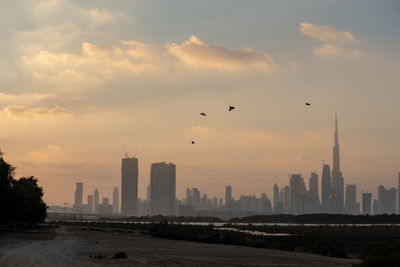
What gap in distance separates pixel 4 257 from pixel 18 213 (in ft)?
201

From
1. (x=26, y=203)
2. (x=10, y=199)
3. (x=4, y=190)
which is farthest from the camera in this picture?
(x=26, y=203)

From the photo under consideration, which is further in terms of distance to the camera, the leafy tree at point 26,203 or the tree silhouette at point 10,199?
the leafy tree at point 26,203

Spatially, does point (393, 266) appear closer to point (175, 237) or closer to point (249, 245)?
point (249, 245)

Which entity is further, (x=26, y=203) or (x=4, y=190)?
(x=26, y=203)

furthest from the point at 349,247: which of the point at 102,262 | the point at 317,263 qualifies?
the point at 102,262

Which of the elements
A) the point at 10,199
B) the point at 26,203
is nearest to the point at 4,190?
the point at 10,199

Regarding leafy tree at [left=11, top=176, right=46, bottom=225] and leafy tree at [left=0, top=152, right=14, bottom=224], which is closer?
leafy tree at [left=0, top=152, right=14, bottom=224]

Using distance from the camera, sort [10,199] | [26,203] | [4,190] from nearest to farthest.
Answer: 1. [4,190]
2. [10,199]
3. [26,203]

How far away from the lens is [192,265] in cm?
4416

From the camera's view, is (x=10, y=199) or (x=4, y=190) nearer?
(x=4, y=190)

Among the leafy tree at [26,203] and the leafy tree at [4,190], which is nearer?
the leafy tree at [4,190]

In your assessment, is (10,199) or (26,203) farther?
(26,203)

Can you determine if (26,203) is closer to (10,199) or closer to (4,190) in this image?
(10,199)

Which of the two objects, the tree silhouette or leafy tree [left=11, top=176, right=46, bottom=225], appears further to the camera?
leafy tree [left=11, top=176, right=46, bottom=225]
